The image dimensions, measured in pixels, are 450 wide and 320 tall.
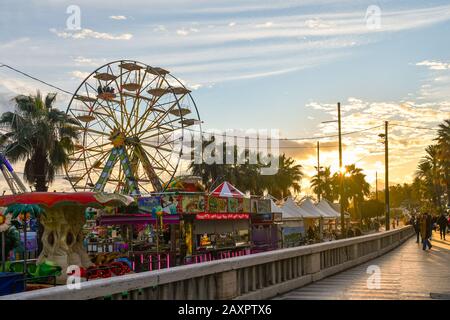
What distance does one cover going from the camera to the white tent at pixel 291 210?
45.7 m

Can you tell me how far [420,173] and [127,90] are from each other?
297 feet

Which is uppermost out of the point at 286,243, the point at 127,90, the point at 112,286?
the point at 127,90

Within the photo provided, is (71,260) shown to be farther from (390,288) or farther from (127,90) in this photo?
(127,90)

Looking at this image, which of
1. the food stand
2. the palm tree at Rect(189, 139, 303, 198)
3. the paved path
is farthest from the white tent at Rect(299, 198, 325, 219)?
the paved path

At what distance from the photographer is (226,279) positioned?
9.71 m

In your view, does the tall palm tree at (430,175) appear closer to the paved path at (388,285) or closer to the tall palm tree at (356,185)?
the tall palm tree at (356,185)

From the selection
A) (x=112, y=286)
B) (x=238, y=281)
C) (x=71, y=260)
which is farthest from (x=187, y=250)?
(x=112, y=286)

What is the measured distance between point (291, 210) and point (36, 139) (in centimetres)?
1977

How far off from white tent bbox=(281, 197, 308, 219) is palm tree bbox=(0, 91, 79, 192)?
16.5 m

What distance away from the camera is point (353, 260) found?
790 inches

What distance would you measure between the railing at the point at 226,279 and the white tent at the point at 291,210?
27.4m

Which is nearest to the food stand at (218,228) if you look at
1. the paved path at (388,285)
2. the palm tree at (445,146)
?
the paved path at (388,285)

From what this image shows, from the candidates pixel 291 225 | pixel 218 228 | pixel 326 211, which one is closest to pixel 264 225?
pixel 218 228

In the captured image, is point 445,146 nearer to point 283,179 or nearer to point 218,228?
point 283,179
